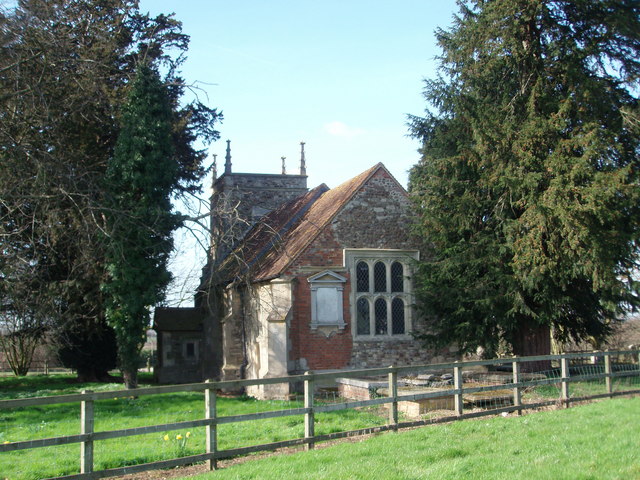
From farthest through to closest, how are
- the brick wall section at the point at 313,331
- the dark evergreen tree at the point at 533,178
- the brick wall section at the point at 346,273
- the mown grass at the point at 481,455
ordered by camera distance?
the brick wall section at the point at 346,273 → the brick wall section at the point at 313,331 → the dark evergreen tree at the point at 533,178 → the mown grass at the point at 481,455

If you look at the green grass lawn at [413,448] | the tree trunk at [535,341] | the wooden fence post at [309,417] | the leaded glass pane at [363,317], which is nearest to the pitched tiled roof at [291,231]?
the leaded glass pane at [363,317]

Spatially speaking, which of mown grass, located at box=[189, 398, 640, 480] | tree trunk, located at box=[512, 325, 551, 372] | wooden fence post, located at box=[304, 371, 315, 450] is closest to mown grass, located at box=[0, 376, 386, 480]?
wooden fence post, located at box=[304, 371, 315, 450]

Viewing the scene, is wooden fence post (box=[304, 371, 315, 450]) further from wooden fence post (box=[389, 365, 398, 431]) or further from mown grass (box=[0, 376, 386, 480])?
wooden fence post (box=[389, 365, 398, 431])

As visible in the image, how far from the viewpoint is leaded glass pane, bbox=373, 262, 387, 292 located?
20516mm

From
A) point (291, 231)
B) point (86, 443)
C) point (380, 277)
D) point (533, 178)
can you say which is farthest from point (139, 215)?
point (86, 443)

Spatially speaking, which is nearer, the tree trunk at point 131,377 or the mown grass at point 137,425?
the mown grass at point 137,425

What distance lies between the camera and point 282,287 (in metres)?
19.6

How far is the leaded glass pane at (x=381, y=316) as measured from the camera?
66.5 feet

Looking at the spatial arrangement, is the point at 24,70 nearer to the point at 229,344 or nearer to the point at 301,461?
the point at 229,344

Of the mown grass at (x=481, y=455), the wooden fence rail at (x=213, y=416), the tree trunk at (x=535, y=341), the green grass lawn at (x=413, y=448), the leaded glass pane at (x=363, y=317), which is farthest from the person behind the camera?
the leaded glass pane at (x=363, y=317)

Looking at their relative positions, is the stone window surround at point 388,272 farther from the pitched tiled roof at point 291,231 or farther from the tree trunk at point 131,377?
the tree trunk at point 131,377

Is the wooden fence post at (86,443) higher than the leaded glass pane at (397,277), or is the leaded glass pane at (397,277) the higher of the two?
the leaded glass pane at (397,277)

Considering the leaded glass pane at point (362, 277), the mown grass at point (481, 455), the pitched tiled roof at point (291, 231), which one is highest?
the pitched tiled roof at point (291, 231)

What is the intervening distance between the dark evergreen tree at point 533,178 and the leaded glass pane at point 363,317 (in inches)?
70.0
